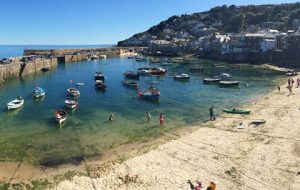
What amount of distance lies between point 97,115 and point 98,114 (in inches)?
19.1

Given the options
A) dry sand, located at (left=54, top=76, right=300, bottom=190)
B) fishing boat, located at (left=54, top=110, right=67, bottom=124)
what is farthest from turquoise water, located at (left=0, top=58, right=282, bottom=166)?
dry sand, located at (left=54, top=76, right=300, bottom=190)

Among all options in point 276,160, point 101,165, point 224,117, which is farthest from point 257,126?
point 101,165

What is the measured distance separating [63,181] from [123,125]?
50.8ft

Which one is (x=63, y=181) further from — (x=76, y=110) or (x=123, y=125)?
(x=76, y=110)

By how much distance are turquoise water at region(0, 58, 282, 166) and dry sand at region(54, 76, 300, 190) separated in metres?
4.58

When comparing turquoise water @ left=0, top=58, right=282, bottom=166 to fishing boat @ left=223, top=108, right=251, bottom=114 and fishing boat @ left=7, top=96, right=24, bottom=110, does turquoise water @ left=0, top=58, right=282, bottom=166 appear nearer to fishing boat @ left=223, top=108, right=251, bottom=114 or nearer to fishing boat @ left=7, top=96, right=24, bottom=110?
fishing boat @ left=7, top=96, right=24, bottom=110

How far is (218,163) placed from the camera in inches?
1096

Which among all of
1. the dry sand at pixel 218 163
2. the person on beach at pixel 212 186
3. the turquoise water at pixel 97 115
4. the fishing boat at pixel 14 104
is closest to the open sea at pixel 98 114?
the turquoise water at pixel 97 115

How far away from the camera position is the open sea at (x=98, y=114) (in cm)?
3343

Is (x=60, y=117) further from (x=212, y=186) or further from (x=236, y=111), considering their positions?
(x=212, y=186)

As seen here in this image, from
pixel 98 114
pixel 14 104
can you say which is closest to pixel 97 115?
pixel 98 114

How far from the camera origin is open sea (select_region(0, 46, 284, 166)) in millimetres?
33434

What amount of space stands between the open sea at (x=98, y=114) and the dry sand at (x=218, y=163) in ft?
15.2

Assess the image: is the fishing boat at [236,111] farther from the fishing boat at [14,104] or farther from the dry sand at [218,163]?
the fishing boat at [14,104]
